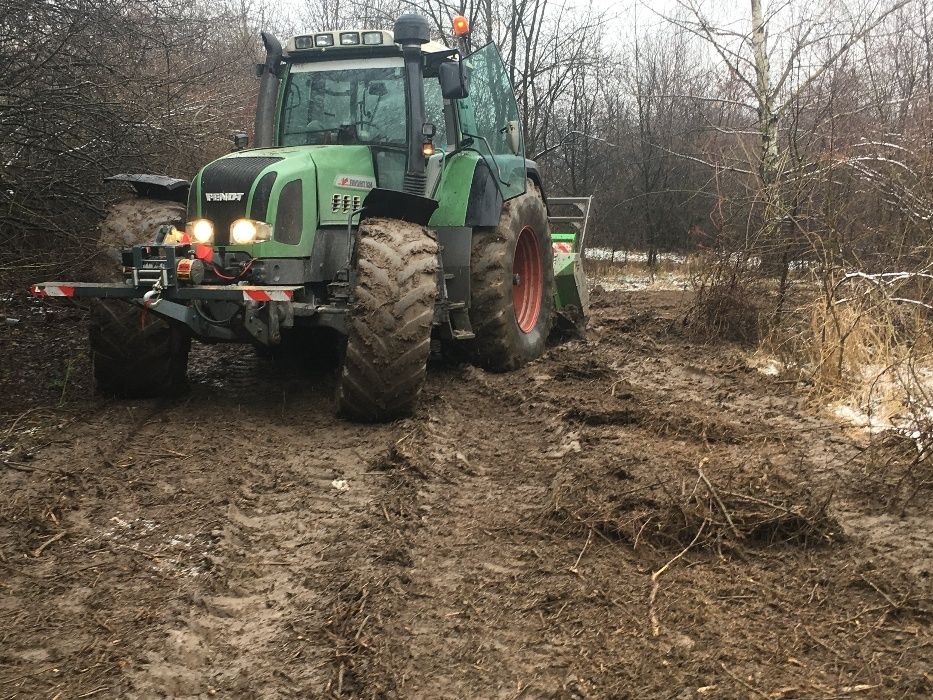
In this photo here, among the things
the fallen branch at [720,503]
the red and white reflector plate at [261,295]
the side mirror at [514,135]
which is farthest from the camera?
the side mirror at [514,135]

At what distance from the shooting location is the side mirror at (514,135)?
25.2 ft

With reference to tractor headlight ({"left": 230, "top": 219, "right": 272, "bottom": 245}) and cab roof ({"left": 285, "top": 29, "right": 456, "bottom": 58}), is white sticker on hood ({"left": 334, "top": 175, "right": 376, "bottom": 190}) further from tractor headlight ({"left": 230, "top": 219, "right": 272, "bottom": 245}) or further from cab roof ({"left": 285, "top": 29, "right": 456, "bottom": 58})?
cab roof ({"left": 285, "top": 29, "right": 456, "bottom": 58})

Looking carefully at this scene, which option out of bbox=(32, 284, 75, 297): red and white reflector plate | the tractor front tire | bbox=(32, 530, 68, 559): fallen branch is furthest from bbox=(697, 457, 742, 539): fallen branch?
bbox=(32, 284, 75, 297): red and white reflector plate

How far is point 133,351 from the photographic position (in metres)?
5.97

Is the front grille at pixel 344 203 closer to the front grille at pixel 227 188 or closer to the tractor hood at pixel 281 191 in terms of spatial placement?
the tractor hood at pixel 281 191

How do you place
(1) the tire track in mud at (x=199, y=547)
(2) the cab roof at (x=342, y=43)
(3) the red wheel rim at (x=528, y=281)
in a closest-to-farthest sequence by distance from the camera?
(1) the tire track in mud at (x=199, y=547)
(2) the cab roof at (x=342, y=43)
(3) the red wheel rim at (x=528, y=281)

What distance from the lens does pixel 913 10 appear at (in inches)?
558

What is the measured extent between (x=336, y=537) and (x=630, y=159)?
20521mm

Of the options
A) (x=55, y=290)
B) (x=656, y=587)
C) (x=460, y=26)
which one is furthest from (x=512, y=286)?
(x=656, y=587)

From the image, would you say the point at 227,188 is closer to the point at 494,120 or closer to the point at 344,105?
the point at 344,105

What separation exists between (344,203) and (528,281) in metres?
2.48

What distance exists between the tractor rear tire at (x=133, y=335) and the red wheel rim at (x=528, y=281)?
2970 mm

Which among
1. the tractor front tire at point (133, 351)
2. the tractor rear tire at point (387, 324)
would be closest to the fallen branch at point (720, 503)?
the tractor rear tire at point (387, 324)

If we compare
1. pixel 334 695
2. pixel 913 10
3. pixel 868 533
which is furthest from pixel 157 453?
pixel 913 10
